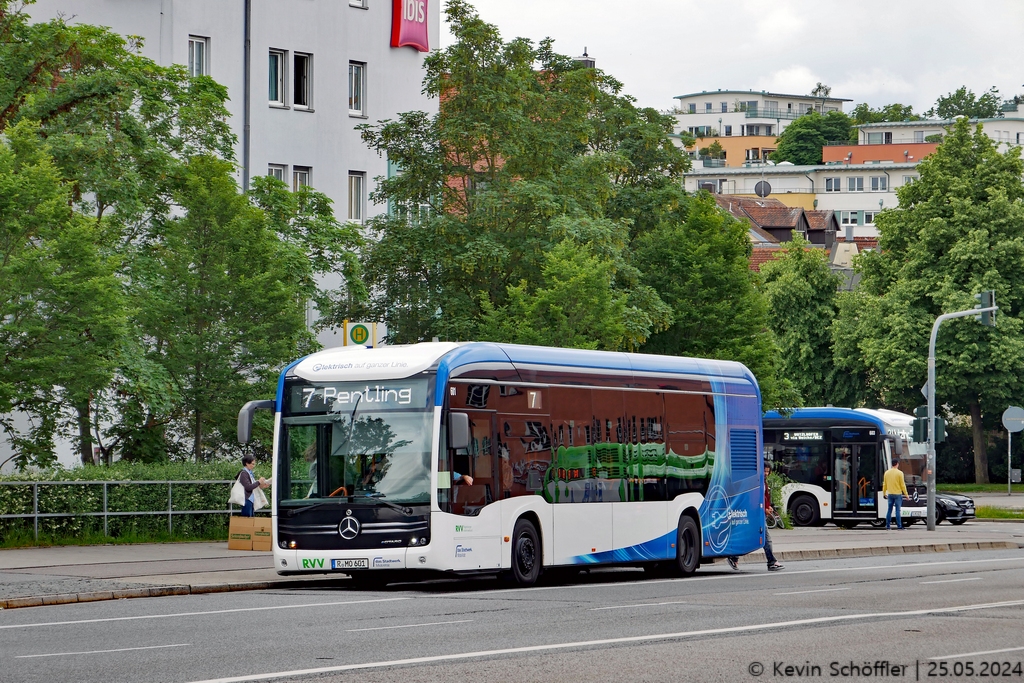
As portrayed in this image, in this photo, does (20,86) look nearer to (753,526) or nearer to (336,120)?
(753,526)

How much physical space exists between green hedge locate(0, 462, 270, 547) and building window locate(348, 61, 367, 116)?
87.7ft

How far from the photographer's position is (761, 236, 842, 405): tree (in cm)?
7844

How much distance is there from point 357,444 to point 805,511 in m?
27.6

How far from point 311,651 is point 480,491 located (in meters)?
7.62

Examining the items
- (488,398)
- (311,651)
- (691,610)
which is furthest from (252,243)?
(311,651)

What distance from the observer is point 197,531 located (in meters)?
28.1

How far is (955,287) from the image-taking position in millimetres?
71000

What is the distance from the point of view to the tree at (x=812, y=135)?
177125mm

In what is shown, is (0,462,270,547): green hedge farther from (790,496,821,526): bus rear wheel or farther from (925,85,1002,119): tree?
(925,85,1002,119): tree

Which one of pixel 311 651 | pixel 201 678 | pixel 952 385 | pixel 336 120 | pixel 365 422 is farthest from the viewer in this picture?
pixel 952 385

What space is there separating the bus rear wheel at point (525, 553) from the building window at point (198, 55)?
30.8 meters

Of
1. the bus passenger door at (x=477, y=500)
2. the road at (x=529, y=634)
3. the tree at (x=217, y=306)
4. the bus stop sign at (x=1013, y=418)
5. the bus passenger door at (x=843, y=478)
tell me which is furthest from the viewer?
the bus stop sign at (x=1013, y=418)

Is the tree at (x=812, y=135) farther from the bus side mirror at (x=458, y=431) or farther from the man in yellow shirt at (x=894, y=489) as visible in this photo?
the bus side mirror at (x=458, y=431)

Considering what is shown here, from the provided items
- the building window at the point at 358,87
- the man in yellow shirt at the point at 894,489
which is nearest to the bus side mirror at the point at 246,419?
the man in yellow shirt at the point at 894,489
